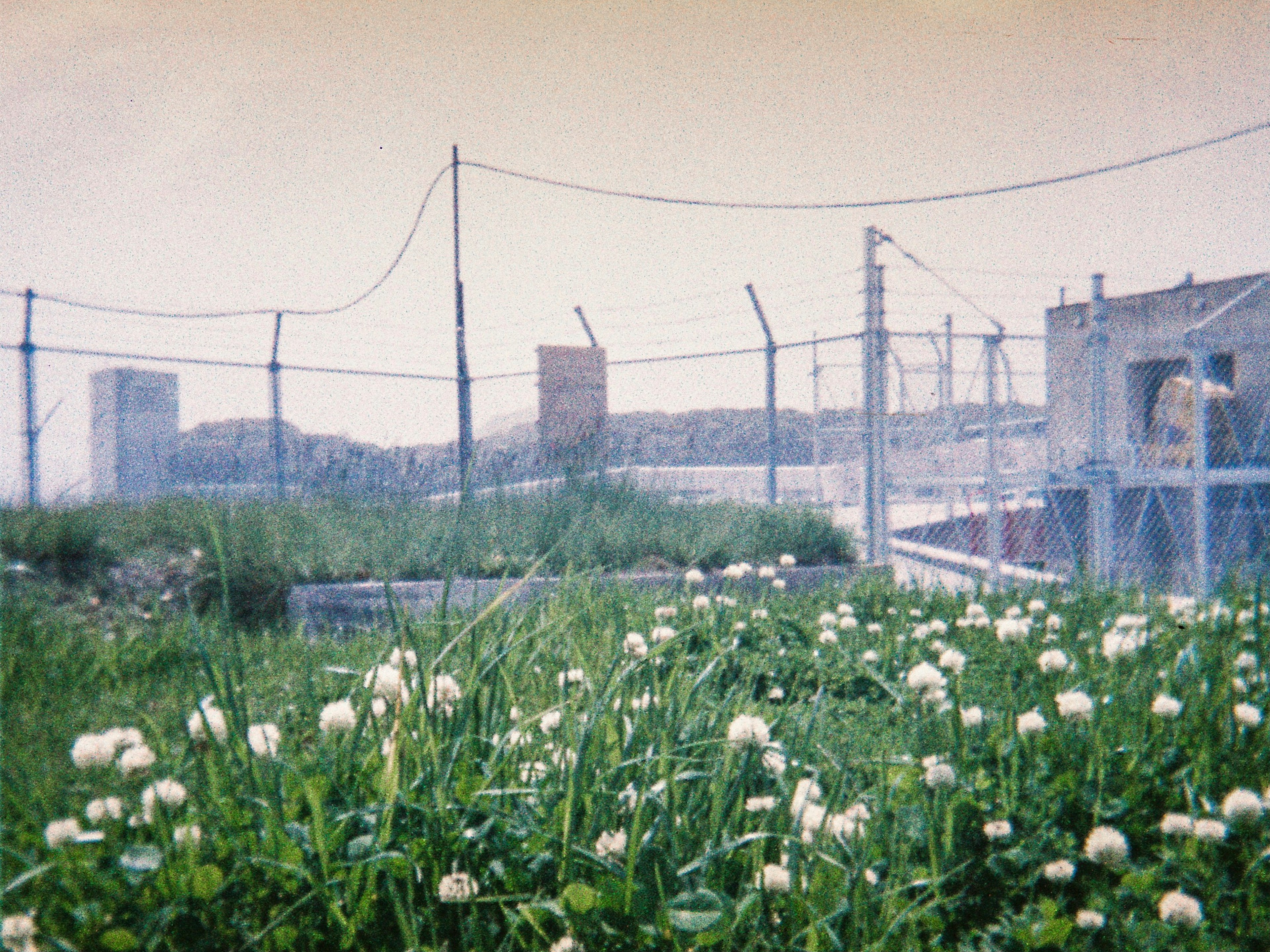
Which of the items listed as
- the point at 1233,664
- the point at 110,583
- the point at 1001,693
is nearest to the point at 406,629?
the point at 1001,693

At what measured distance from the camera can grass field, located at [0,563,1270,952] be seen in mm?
1182

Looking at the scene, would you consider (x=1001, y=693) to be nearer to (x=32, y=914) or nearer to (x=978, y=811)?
(x=978, y=811)

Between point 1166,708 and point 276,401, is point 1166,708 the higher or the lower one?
the lower one

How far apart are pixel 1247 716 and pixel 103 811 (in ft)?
6.60

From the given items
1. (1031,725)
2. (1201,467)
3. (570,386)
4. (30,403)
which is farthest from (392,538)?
(1201,467)

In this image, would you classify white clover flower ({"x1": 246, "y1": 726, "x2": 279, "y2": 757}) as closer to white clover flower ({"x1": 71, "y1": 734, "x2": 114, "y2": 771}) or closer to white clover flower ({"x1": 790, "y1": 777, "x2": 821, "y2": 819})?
white clover flower ({"x1": 71, "y1": 734, "x2": 114, "y2": 771})

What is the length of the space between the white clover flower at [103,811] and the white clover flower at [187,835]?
8cm

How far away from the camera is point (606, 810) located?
1.39 metres

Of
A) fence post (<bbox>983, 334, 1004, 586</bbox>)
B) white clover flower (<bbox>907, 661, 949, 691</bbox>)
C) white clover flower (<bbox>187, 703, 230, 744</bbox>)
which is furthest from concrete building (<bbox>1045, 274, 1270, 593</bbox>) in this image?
white clover flower (<bbox>187, 703, 230, 744</bbox>)

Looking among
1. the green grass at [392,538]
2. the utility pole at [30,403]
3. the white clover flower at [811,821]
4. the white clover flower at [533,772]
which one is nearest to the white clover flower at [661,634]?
the white clover flower at [533,772]

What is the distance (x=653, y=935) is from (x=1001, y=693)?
4.47ft

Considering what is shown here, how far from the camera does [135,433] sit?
7.44ft

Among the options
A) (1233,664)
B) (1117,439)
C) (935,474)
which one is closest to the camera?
(1233,664)

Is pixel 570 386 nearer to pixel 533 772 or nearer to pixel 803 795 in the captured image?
pixel 533 772
